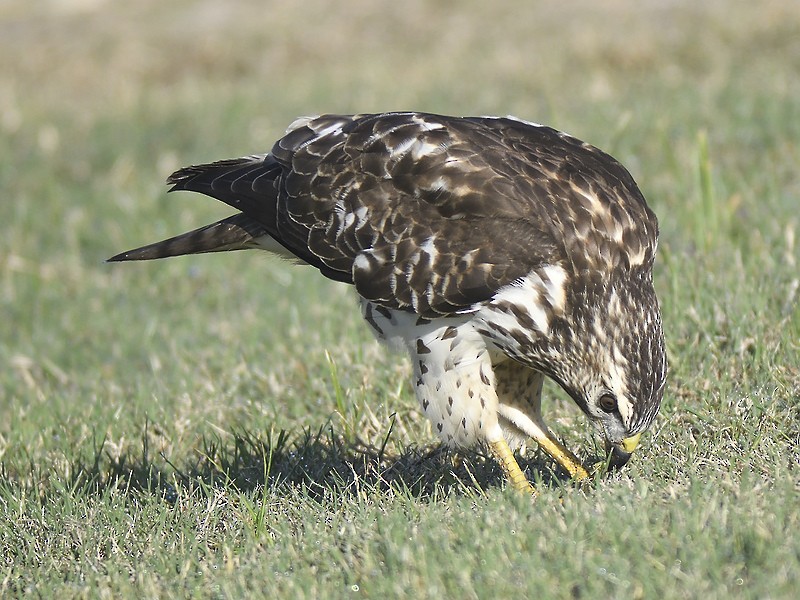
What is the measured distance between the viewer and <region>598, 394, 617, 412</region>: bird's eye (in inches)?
160

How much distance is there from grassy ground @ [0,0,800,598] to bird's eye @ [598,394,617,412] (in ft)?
0.88

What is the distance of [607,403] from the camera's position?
4094mm

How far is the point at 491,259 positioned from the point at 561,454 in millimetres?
875

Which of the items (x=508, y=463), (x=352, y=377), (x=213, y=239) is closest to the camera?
(x=508, y=463)

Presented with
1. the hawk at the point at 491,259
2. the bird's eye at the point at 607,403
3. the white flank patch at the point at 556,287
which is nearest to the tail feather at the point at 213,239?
the hawk at the point at 491,259

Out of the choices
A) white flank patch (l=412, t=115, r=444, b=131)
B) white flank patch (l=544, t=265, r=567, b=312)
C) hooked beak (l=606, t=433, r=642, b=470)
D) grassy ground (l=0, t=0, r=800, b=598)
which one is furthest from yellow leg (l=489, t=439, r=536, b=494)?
white flank patch (l=412, t=115, r=444, b=131)

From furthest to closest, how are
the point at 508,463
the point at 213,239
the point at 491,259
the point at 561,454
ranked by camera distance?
the point at 213,239 < the point at 561,454 < the point at 508,463 < the point at 491,259

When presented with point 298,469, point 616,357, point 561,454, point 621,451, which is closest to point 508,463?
point 561,454

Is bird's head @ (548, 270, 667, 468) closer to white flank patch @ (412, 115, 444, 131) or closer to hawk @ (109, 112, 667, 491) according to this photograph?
hawk @ (109, 112, 667, 491)

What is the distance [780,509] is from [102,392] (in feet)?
13.9

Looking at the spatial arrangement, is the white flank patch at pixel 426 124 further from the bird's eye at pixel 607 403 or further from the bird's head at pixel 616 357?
the bird's eye at pixel 607 403

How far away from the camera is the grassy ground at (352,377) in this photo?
3494mm

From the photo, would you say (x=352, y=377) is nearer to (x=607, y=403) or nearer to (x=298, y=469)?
(x=298, y=469)

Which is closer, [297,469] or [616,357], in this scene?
[616,357]
